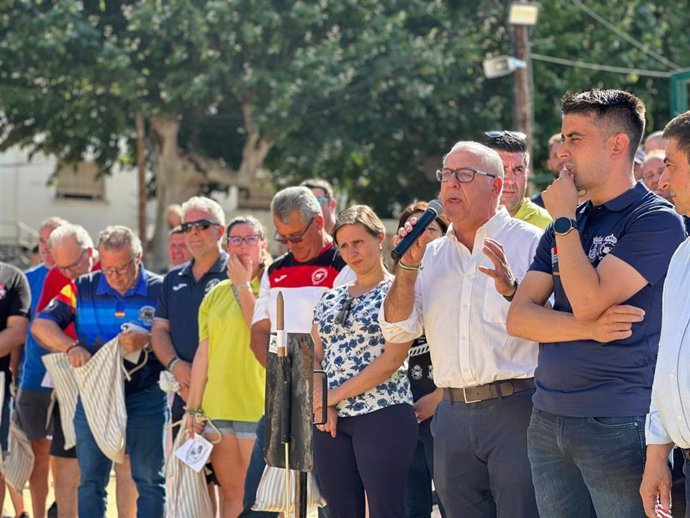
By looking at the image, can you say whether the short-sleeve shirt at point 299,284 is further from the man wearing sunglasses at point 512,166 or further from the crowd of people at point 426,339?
the man wearing sunglasses at point 512,166

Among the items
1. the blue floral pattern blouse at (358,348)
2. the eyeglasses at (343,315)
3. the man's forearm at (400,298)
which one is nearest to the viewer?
the man's forearm at (400,298)

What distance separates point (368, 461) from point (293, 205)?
1.61m

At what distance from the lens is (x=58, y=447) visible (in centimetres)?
819

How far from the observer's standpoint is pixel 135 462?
24.8ft

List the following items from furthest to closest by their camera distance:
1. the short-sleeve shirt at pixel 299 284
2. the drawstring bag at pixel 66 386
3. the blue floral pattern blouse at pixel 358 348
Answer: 1. the drawstring bag at pixel 66 386
2. the short-sleeve shirt at pixel 299 284
3. the blue floral pattern blouse at pixel 358 348

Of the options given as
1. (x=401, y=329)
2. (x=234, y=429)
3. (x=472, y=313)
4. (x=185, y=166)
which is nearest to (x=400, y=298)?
(x=401, y=329)

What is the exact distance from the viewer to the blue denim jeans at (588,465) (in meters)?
3.94

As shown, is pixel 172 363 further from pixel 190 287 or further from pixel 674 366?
pixel 674 366

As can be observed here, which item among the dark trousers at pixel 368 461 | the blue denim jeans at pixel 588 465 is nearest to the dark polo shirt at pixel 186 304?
the dark trousers at pixel 368 461

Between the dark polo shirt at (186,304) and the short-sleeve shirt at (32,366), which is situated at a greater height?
the dark polo shirt at (186,304)

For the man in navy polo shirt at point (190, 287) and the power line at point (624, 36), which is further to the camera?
the power line at point (624, 36)

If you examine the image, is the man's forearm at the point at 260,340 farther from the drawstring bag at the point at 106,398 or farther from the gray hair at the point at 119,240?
the gray hair at the point at 119,240

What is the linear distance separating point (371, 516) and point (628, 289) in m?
2.12

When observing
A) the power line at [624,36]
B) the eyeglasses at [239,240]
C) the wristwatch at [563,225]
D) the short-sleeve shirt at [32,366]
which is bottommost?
the short-sleeve shirt at [32,366]
